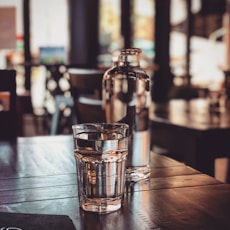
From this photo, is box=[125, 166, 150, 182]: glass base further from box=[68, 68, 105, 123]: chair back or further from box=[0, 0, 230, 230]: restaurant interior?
box=[68, 68, 105, 123]: chair back

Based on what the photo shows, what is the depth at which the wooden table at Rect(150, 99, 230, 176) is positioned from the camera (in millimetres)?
2139

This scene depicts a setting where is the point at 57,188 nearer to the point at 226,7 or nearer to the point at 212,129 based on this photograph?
the point at 212,129

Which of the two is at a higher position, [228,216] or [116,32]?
[116,32]

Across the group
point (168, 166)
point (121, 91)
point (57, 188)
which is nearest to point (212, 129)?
point (121, 91)

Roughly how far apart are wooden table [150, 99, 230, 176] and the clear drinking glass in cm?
126

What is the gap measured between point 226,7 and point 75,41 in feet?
8.32

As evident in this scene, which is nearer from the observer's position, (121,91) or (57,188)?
(57,188)

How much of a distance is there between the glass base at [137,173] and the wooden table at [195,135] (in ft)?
3.28

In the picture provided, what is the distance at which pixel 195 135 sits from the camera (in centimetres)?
213

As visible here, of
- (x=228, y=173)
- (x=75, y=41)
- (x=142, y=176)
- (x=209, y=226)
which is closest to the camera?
(x=209, y=226)

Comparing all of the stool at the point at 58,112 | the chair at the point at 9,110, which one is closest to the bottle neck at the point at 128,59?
the chair at the point at 9,110

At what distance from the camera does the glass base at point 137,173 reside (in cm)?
109

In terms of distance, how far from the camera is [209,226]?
782 mm

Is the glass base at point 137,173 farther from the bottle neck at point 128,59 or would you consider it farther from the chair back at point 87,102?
the chair back at point 87,102
